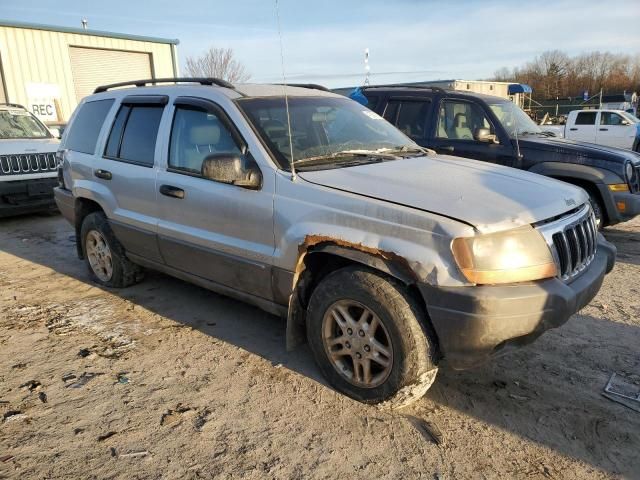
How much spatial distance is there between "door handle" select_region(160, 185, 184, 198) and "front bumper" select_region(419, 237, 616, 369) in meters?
2.05

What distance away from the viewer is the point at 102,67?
18750mm

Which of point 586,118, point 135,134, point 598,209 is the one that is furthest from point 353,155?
point 586,118

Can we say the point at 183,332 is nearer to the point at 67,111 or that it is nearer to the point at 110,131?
the point at 110,131

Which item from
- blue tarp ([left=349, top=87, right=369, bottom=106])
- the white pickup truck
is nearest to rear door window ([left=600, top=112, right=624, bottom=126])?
the white pickup truck

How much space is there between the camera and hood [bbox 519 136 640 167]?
6.23 metres

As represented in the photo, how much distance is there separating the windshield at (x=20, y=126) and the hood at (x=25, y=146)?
1.22 feet

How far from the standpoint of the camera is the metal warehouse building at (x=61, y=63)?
15992 millimetres

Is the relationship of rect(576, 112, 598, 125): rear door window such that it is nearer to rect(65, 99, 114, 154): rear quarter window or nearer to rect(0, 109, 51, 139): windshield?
rect(0, 109, 51, 139): windshield

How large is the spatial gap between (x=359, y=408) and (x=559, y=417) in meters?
1.13

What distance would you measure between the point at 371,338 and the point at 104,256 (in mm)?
3260

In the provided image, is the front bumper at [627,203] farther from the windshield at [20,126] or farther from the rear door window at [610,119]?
the rear door window at [610,119]

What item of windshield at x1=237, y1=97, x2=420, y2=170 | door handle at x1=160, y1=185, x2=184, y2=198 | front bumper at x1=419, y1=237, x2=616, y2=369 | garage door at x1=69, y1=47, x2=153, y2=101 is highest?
garage door at x1=69, y1=47, x2=153, y2=101

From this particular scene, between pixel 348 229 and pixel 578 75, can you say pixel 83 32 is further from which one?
pixel 578 75

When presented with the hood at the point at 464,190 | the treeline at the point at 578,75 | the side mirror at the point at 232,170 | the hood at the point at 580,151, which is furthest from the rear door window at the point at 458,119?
the treeline at the point at 578,75
